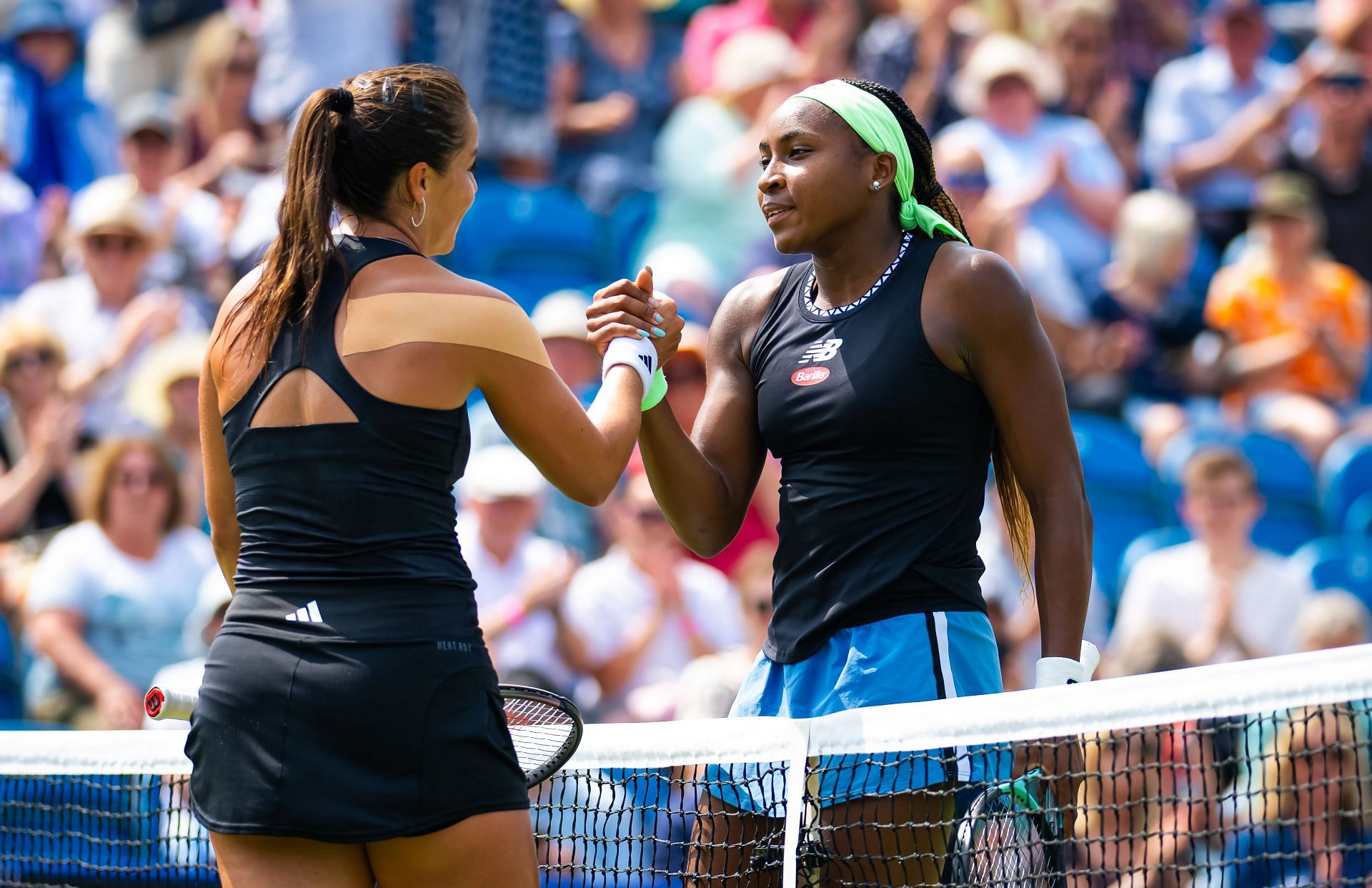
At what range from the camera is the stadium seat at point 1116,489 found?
26.9ft

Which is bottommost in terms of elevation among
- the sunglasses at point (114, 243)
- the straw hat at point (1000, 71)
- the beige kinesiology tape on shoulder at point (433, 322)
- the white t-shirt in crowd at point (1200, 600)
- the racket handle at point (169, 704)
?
the racket handle at point (169, 704)

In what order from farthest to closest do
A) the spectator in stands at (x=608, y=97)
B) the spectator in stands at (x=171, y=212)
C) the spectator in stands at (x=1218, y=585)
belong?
the spectator in stands at (x=608, y=97) < the spectator in stands at (x=171, y=212) < the spectator in stands at (x=1218, y=585)

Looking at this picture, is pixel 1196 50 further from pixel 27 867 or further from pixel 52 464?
pixel 27 867

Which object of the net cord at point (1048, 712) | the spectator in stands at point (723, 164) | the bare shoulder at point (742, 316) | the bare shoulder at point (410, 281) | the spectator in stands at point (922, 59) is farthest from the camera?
Result: the spectator in stands at point (922, 59)

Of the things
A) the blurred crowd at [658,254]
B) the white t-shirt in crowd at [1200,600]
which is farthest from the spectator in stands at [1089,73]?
the white t-shirt in crowd at [1200,600]

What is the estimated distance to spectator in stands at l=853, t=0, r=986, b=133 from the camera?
943 cm

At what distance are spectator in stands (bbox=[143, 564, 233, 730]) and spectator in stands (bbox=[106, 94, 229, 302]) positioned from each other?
6.86 feet

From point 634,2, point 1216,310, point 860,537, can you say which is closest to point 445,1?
point 634,2

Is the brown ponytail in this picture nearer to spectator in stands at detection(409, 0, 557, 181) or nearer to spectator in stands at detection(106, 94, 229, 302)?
spectator in stands at detection(106, 94, 229, 302)

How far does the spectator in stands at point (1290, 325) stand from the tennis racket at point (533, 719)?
19.9ft

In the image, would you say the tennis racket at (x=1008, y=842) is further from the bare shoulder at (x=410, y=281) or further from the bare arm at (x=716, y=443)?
the bare shoulder at (x=410, y=281)

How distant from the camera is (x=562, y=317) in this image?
780 centimetres

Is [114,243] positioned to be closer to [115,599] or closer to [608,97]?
[115,599]

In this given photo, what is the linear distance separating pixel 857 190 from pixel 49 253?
6.22 m
